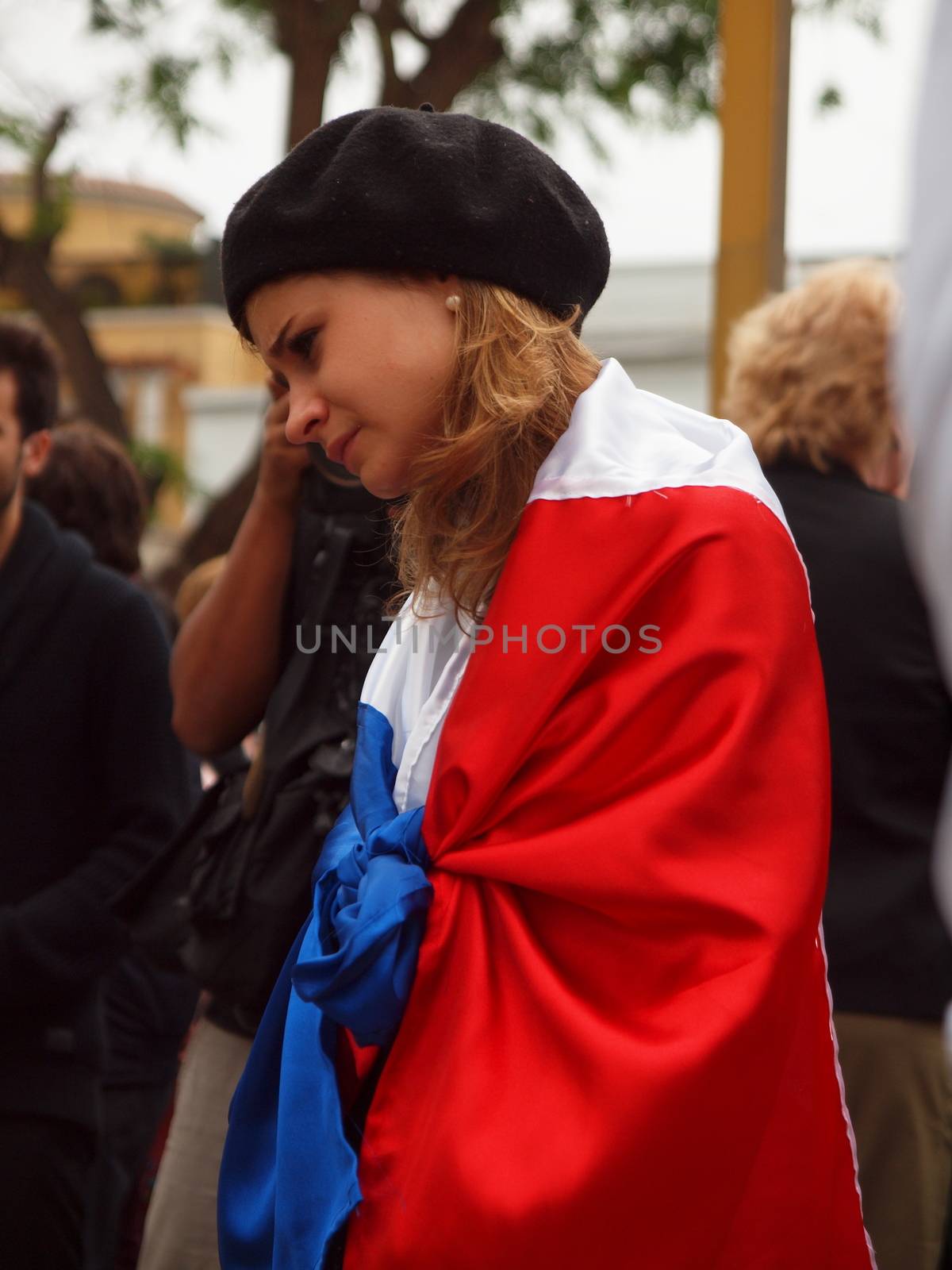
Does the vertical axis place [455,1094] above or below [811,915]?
below

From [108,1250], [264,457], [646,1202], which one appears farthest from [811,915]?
[108,1250]

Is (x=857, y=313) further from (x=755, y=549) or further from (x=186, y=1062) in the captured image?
(x=186, y=1062)

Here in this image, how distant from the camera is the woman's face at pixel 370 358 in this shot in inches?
56.5

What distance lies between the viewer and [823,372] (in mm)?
2512

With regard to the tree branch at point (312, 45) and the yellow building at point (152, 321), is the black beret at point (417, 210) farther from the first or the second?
the yellow building at point (152, 321)

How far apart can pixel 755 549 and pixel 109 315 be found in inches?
990

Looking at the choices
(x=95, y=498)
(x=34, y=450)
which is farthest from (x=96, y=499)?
(x=34, y=450)

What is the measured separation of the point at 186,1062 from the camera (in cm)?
224

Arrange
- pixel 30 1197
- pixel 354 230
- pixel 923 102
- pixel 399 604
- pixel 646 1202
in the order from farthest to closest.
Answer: pixel 30 1197 < pixel 399 604 < pixel 354 230 < pixel 646 1202 < pixel 923 102

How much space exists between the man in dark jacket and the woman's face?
4.06 ft

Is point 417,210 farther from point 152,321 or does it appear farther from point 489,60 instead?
point 152,321

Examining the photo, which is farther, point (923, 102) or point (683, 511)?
point (683, 511)

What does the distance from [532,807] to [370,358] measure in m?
0.46

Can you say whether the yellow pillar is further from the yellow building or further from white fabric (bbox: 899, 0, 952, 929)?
the yellow building
